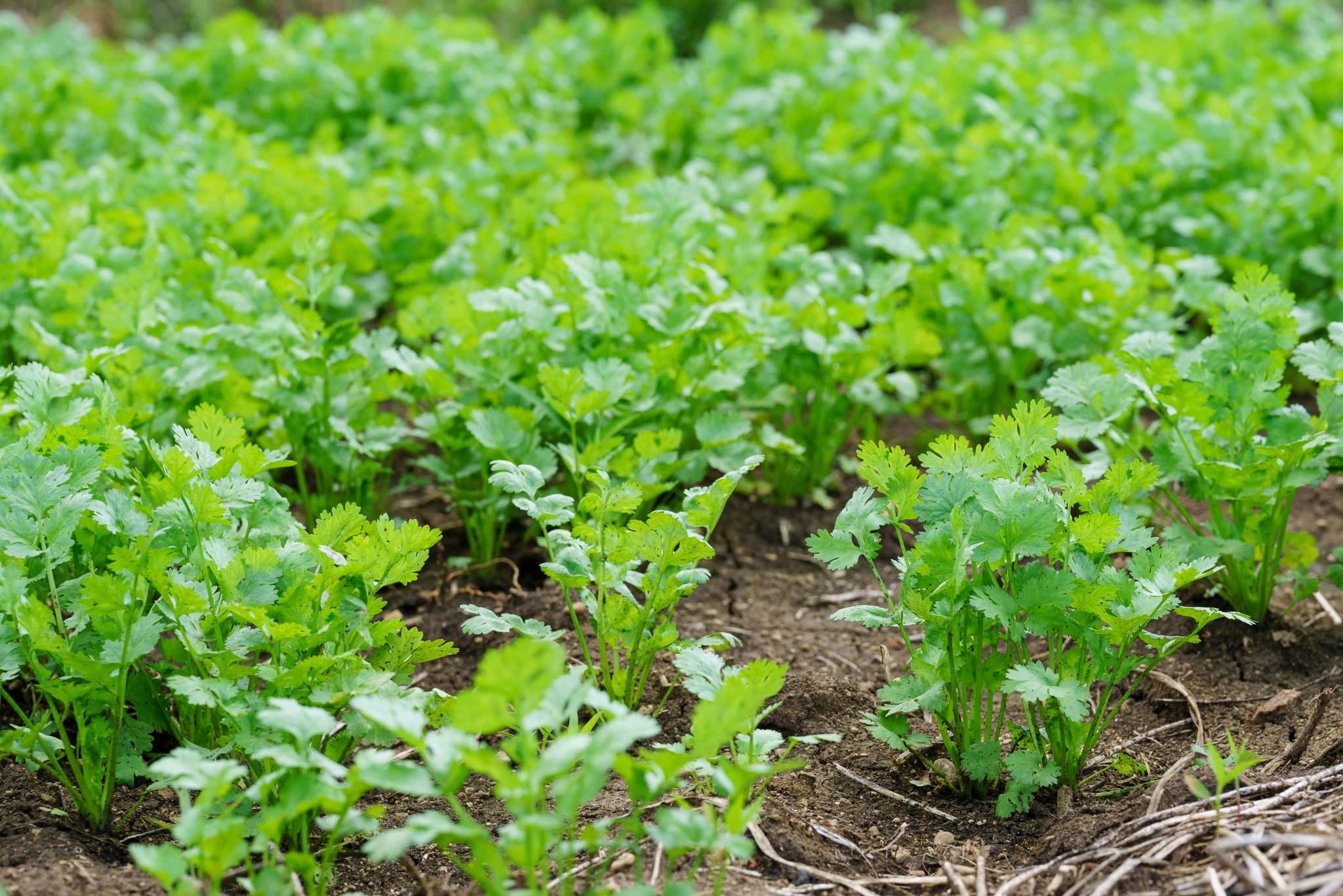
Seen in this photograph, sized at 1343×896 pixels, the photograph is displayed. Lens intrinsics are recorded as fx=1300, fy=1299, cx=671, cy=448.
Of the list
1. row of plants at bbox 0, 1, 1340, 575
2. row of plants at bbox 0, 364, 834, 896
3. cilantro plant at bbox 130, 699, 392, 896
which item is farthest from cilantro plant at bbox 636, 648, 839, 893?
row of plants at bbox 0, 1, 1340, 575

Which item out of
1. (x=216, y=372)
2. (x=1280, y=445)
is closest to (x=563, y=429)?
(x=216, y=372)

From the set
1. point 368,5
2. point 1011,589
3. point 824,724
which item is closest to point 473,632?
point 824,724

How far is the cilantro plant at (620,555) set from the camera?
2.09 metres

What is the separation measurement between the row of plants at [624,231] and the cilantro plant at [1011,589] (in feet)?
2.14

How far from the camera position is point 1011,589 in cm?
197

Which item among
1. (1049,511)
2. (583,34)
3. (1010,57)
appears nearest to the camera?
(1049,511)

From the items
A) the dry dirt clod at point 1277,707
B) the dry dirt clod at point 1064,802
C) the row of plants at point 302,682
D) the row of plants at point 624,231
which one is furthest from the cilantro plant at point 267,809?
the dry dirt clod at point 1277,707

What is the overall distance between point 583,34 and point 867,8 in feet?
12.0

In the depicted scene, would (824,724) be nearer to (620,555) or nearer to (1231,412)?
(620,555)

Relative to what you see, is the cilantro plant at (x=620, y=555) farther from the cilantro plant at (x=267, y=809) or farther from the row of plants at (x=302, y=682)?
the cilantro plant at (x=267, y=809)

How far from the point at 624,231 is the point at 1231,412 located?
1.45 metres

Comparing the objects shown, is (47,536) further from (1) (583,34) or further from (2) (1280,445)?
(1) (583,34)

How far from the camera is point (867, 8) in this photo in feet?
→ 29.9

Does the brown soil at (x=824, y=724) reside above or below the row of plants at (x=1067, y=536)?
below
